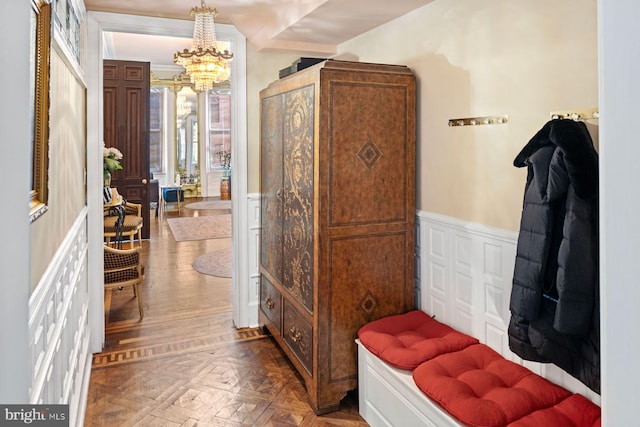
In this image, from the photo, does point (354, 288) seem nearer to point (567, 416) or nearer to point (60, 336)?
point (567, 416)

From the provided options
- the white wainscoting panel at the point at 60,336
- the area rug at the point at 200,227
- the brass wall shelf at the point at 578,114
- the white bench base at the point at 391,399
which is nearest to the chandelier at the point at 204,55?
the white wainscoting panel at the point at 60,336

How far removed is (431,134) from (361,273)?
89 centimetres

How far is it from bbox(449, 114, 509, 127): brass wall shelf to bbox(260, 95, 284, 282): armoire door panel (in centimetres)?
115

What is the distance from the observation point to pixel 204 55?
3.67 meters

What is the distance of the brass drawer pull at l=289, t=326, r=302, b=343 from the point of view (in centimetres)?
284

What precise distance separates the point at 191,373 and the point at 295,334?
2.49ft

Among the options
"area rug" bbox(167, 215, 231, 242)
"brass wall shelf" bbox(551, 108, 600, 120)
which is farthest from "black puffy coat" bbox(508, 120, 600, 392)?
"area rug" bbox(167, 215, 231, 242)

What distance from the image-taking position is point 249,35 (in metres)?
3.57

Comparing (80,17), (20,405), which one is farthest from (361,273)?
(80,17)

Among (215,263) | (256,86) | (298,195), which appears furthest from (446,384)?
(215,263)

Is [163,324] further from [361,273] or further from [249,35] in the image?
[249,35]

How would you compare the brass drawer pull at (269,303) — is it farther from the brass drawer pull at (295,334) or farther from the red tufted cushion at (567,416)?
the red tufted cushion at (567,416)

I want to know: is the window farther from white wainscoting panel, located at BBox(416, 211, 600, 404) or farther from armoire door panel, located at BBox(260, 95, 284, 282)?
white wainscoting panel, located at BBox(416, 211, 600, 404)

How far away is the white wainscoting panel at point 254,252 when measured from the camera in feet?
12.3
